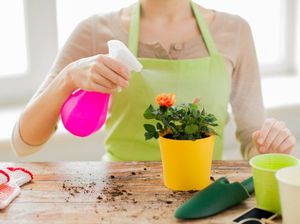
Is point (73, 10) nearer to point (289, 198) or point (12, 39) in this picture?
point (12, 39)

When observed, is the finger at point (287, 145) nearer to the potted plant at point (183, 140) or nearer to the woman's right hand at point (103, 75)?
the potted plant at point (183, 140)

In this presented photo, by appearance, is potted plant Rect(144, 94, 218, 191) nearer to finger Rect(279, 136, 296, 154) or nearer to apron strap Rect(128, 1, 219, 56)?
finger Rect(279, 136, 296, 154)

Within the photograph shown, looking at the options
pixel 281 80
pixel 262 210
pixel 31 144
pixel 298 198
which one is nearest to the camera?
pixel 298 198

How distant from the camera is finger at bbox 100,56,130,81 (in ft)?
2.98

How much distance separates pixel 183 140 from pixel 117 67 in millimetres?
170

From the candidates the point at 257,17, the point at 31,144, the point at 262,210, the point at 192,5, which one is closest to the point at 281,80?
the point at 257,17

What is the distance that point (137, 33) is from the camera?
4.05 ft

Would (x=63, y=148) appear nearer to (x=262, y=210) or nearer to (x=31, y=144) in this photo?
(x=31, y=144)

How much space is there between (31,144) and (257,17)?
1246 mm

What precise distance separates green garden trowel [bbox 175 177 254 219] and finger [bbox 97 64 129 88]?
0.24m

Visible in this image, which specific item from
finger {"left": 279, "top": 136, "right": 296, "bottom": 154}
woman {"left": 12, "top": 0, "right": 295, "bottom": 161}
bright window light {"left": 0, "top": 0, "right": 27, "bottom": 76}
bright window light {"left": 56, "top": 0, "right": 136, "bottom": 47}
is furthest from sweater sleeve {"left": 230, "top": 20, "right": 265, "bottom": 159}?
bright window light {"left": 0, "top": 0, "right": 27, "bottom": 76}

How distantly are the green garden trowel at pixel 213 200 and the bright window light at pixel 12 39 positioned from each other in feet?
3.86

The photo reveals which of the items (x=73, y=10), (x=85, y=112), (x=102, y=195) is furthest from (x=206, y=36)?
(x=73, y=10)

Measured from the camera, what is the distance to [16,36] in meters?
1.81
